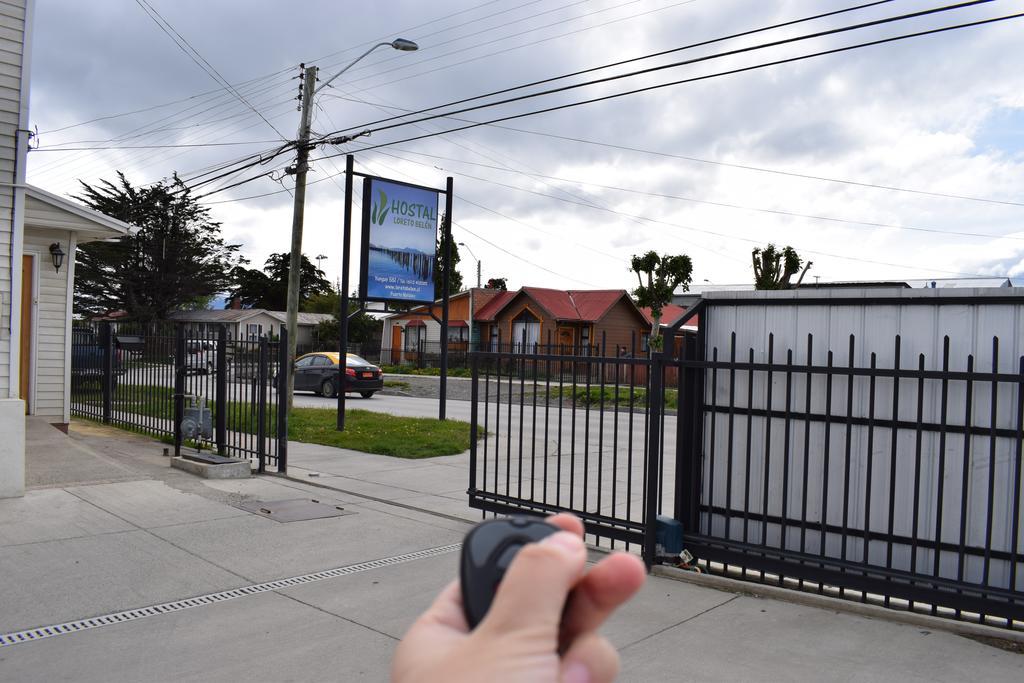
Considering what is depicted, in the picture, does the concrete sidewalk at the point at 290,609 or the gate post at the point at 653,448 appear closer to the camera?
the concrete sidewalk at the point at 290,609

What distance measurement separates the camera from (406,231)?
16109 mm

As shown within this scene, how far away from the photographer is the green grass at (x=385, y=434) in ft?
42.9

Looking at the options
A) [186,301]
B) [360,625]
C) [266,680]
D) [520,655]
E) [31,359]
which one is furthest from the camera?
[186,301]

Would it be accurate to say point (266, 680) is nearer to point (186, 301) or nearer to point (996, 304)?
point (996, 304)

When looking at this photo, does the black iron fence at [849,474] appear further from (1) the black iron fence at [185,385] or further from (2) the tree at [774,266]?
(2) the tree at [774,266]

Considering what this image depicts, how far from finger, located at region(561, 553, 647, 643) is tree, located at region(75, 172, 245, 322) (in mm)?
58720

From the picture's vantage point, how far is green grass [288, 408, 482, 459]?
42.9ft

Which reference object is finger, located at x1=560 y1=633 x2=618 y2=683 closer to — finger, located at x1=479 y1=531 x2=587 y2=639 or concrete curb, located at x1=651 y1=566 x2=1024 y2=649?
finger, located at x1=479 y1=531 x2=587 y2=639

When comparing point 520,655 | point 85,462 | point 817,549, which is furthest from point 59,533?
point 520,655

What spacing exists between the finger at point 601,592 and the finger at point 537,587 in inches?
1.4

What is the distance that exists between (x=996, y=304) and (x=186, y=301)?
204ft

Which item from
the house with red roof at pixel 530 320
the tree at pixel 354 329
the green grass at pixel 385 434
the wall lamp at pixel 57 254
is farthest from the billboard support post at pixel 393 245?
the tree at pixel 354 329

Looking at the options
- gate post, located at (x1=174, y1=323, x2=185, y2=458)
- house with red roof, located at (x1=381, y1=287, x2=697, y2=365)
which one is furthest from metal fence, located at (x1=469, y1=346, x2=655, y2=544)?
house with red roof, located at (x1=381, y1=287, x2=697, y2=365)

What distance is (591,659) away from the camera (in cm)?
98
